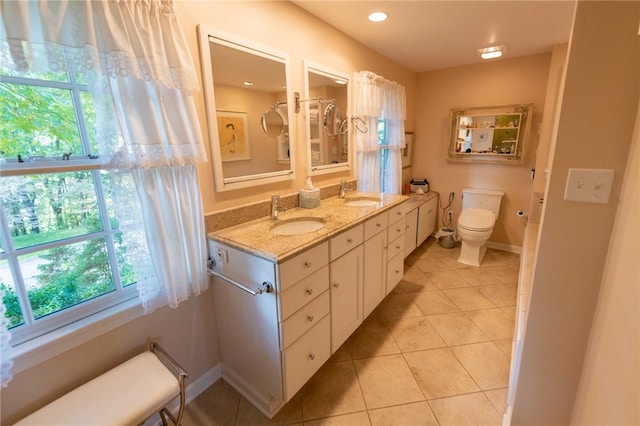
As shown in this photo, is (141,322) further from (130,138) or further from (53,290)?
(130,138)

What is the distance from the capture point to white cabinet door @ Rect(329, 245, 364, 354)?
1.58m

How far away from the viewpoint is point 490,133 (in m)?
3.29

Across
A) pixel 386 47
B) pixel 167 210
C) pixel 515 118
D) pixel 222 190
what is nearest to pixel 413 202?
pixel 515 118

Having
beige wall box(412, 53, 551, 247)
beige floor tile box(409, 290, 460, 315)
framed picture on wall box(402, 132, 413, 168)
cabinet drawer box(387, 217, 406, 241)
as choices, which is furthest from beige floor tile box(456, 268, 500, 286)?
framed picture on wall box(402, 132, 413, 168)

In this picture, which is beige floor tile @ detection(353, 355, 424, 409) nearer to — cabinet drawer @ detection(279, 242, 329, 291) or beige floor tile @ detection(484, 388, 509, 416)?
beige floor tile @ detection(484, 388, 509, 416)

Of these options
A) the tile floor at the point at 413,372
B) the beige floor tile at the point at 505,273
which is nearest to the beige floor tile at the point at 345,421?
the tile floor at the point at 413,372

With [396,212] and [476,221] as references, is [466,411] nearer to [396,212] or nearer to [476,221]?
[396,212]

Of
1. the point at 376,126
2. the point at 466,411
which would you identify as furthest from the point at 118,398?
the point at 376,126

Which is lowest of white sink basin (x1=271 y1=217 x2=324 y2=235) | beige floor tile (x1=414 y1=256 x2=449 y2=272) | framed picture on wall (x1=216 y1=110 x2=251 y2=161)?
beige floor tile (x1=414 y1=256 x2=449 y2=272)

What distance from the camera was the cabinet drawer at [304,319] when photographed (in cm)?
129

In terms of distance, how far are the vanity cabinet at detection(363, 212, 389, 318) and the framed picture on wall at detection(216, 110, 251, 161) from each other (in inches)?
34.7

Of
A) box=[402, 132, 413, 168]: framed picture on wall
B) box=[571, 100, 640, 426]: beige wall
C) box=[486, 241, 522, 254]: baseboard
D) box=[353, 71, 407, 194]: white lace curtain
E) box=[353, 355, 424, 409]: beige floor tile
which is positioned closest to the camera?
box=[571, 100, 640, 426]: beige wall

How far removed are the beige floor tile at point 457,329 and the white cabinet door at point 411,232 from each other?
89 cm

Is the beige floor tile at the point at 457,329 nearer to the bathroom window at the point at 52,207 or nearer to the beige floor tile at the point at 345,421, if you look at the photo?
the beige floor tile at the point at 345,421
